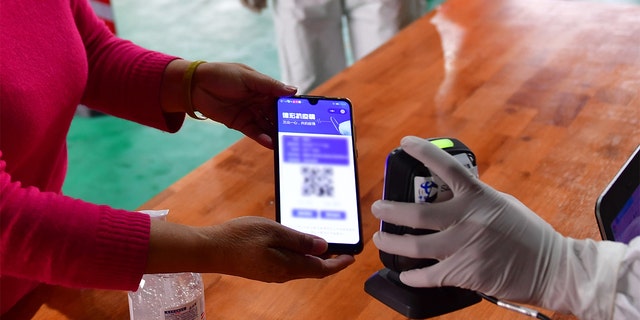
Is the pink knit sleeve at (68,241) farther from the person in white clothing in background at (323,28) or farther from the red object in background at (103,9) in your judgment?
the red object in background at (103,9)

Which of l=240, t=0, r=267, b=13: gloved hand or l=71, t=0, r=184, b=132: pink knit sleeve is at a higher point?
l=71, t=0, r=184, b=132: pink knit sleeve

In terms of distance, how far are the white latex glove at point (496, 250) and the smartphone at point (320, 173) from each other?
6.6 inches

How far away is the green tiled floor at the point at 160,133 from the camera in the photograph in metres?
2.90

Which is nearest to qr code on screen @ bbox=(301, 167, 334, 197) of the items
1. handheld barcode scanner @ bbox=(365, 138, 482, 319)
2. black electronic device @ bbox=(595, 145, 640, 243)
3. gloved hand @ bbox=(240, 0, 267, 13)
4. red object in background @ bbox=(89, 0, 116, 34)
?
handheld barcode scanner @ bbox=(365, 138, 482, 319)

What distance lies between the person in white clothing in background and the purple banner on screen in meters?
1.66

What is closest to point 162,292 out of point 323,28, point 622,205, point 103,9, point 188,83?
point 188,83

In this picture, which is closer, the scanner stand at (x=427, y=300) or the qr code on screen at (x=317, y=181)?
the scanner stand at (x=427, y=300)

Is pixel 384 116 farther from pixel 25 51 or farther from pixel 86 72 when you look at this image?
pixel 25 51

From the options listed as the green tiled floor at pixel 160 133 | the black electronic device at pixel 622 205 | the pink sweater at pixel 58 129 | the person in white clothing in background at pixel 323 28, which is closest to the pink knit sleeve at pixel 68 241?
the pink sweater at pixel 58 129

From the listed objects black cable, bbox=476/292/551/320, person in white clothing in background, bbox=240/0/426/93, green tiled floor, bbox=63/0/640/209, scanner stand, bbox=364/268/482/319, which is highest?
black cable, bbox=476/292/551/320

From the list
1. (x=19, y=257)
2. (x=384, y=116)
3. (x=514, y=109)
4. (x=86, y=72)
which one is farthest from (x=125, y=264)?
(x=514, y=109)

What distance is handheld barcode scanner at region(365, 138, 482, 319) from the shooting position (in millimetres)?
932

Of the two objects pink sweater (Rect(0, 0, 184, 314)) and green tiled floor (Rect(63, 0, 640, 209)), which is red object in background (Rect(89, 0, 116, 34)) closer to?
green tiled floor (Rect(63, 0, 640, 209))

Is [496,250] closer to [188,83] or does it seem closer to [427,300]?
[427,300]
